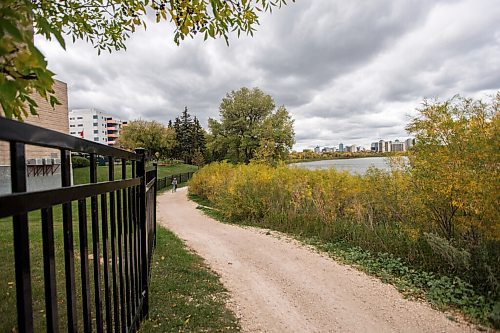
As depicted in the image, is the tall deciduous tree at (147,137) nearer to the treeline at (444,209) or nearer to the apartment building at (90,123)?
the apartment building at (90,123)

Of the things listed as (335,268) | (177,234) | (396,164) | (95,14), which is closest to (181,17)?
(95,14)

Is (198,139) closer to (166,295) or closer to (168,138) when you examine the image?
(168,138)

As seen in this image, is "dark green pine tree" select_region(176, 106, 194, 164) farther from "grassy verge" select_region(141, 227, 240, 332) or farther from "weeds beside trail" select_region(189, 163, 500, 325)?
"grassy verge" select_region(141, 227, 240, 332)

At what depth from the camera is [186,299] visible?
12.5ft

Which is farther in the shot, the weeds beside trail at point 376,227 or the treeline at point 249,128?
the treeline at point 249,128

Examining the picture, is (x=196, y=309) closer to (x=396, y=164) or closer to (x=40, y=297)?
(x=40, y=297)

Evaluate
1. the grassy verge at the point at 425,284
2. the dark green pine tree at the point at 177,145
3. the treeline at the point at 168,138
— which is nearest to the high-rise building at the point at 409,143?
the grassy verge at the point at 425,284

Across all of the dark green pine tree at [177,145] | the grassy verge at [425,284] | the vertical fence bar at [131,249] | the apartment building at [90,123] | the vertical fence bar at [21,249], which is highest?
the apartment building at [90,123]

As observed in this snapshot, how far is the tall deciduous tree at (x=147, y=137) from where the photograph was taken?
42.5 m

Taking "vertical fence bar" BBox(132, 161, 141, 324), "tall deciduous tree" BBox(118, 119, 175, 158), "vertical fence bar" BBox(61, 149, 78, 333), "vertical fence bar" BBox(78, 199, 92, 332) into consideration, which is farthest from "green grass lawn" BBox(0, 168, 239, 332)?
"tall deciduous tree" BBox(118, 119, 175, 158)

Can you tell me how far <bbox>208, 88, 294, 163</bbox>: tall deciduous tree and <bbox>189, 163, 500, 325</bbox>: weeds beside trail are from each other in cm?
1755

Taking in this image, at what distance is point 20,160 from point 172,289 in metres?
3.62

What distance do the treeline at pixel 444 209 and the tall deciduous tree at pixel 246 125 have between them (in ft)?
70.6

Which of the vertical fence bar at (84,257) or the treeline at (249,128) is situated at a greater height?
the treeline at (249,128)
